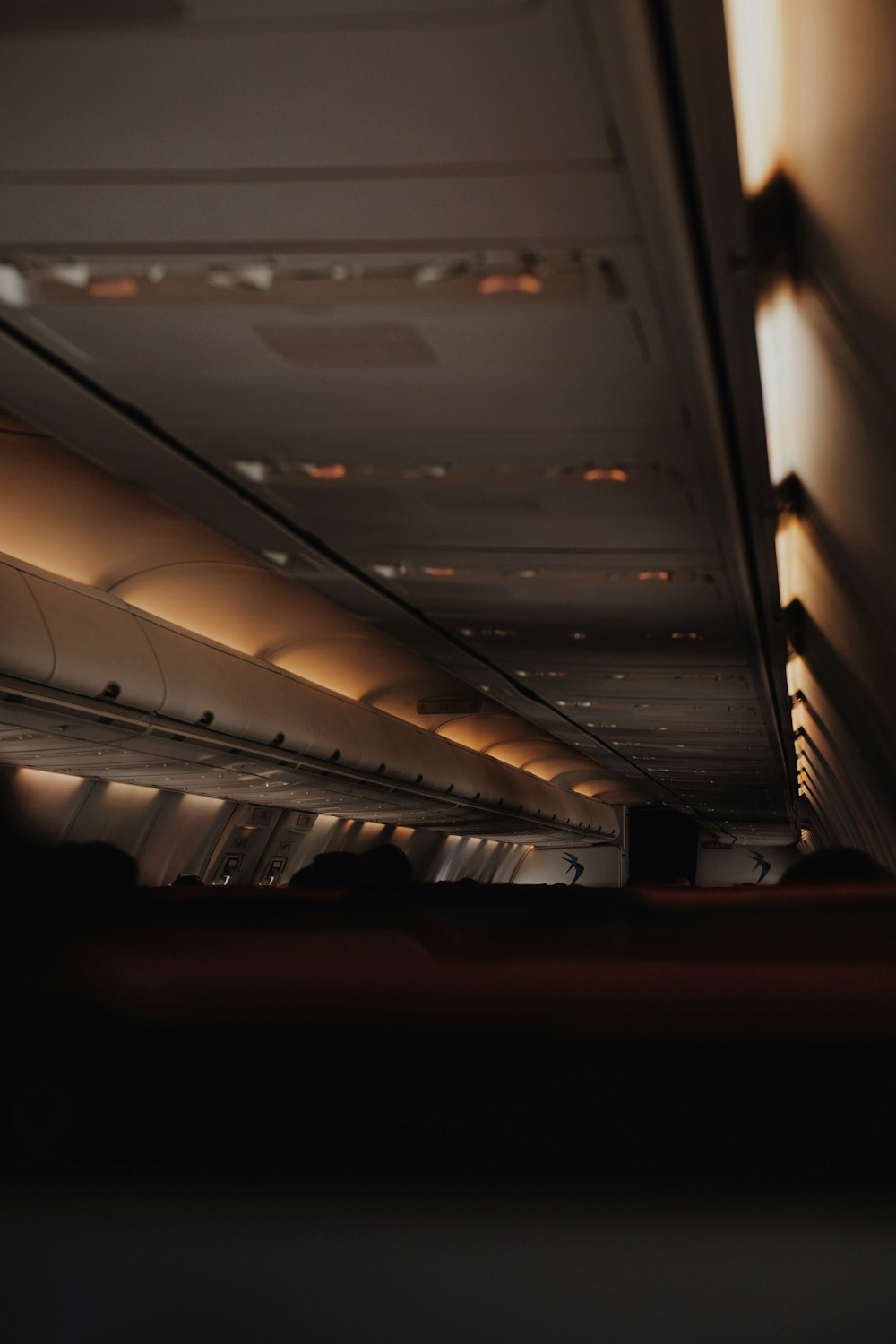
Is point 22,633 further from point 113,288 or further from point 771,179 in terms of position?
point 771,179

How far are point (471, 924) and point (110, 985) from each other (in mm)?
742

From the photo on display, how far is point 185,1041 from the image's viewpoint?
9.05 ft

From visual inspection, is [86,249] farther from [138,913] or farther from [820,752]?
[820,752]

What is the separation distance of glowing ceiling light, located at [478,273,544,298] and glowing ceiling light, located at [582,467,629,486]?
1.91m

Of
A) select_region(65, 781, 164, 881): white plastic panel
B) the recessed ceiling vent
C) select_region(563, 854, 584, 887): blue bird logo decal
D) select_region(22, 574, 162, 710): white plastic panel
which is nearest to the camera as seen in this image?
the recessed ceiling vent

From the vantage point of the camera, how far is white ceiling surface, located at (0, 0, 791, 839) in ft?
10.3

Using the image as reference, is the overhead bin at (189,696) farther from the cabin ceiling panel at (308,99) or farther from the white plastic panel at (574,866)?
the white plastic panel at (574,866)

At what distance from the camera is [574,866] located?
42.5 m

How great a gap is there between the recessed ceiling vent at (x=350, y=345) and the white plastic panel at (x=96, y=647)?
5.02 meters

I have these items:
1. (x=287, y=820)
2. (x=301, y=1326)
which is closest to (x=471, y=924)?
(x=301, y=1326)

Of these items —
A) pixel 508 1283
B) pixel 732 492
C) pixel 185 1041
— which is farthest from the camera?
pixel 732 492

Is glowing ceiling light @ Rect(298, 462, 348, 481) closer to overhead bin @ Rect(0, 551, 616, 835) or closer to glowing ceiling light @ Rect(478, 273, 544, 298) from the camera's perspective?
glowing ceiling light @ Rect(478, 273, 544, 298)

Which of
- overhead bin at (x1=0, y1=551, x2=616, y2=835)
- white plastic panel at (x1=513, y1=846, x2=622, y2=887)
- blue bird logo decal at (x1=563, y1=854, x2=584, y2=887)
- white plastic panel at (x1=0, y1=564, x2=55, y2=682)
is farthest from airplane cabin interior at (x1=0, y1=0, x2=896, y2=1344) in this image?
blue bird logo decal at (x1=563, y1=854, x2=584, y2=887)

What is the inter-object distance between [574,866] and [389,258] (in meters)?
39.2
